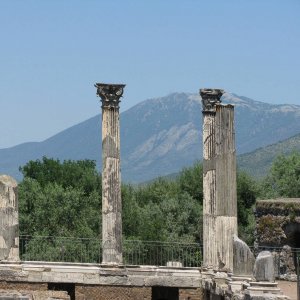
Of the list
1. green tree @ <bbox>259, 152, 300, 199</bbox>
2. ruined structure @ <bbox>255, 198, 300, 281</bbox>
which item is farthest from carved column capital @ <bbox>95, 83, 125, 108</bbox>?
green tree @ <bbox>259, 152, 300, 199</bbox>

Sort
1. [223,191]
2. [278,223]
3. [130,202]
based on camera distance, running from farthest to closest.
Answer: [130,202], [278,223], [223,191]

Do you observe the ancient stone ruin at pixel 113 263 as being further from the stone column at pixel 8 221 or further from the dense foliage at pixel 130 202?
the dense foliage at pixel 130 202

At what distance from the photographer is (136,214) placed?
216 feet

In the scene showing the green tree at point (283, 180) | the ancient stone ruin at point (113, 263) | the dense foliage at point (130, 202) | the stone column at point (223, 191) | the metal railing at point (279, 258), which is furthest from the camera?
the green tree at point (283, 180)

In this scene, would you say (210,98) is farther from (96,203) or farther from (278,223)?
(96,203)

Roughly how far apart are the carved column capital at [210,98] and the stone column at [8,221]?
683cm

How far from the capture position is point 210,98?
39.4 metres

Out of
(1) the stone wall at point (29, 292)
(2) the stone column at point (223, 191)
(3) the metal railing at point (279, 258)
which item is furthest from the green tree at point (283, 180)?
(2) the stone column at point (223, 191)

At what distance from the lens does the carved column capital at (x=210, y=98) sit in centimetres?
3919

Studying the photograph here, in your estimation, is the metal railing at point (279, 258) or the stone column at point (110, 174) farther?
the metal railing at point (279, 258)

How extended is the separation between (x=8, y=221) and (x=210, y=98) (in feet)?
25.3

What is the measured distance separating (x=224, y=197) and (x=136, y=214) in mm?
29985

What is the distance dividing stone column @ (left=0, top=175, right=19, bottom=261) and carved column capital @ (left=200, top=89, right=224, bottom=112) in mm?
6832

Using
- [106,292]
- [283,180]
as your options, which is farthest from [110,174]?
[283,180]
